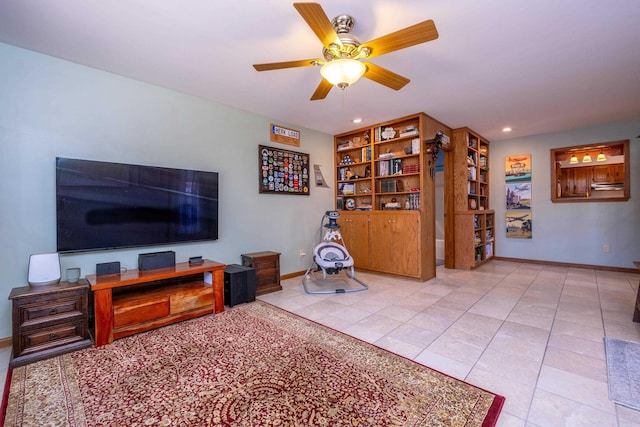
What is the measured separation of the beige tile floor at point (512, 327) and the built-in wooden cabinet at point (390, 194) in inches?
16.3

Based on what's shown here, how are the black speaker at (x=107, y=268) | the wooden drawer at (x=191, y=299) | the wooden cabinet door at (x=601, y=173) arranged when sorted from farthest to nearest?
the wooden cabinet door at (x=601, y=173) < the wooden drawer at (x=191, y=299) < the black speaker at (x=107, y=268)

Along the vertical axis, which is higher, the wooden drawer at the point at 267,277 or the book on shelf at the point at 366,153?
the book on shelf at the point at 366,153

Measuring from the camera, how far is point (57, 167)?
2406 millimetres

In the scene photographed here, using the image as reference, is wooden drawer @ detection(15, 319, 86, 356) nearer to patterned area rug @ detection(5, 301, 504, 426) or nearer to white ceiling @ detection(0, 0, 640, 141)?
patterned area rug @ detection(5, 301, 504, 426)

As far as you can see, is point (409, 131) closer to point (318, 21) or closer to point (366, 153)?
point (366, 153)

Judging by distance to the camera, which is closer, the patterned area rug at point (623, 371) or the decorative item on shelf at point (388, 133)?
the patterned area rug at point (623, 371)

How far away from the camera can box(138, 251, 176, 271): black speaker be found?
2.74 metres

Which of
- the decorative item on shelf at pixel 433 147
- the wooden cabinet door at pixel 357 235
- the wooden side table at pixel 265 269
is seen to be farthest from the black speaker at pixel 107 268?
the decorative item on shelf at pixel 433 147

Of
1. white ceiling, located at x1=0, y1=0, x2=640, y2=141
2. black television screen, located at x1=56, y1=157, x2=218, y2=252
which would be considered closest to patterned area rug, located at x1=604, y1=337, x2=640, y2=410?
white ceiling, located at x1=0, y1=0, x2=640, y2=141

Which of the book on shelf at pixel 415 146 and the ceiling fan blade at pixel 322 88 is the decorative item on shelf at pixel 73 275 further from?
the book on shelf at pixel 415 146

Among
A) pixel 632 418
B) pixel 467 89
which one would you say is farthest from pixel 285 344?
pixel 467 89

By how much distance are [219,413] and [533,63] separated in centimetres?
377

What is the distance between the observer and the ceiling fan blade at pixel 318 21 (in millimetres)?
1498

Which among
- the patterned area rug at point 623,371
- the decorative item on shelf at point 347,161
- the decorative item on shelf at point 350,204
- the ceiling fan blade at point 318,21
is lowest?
the patterned area rug at point 623,371
